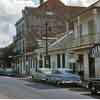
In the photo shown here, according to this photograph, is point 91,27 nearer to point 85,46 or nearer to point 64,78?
point 85,46

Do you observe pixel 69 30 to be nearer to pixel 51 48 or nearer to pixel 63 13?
pixel 51 48


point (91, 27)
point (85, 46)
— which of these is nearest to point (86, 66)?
point (85, 46)

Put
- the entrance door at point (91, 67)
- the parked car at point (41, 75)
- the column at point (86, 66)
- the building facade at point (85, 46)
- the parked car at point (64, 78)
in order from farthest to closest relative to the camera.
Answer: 1. the column at point (86, 66)
2. the entrance door at point (91, 67)
3. the building facade at point (85, 46)
4. the parked car at point (41, 75)
5. the parked car at point (64, 78)

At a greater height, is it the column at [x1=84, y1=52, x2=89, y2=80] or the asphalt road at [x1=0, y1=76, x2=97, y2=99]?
the column at [x1=84, y1=52, x2=89, y2=80]

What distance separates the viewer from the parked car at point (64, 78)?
32031mm

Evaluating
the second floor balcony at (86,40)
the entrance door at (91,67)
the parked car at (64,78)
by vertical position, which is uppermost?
the second floor balcony at (86,40)

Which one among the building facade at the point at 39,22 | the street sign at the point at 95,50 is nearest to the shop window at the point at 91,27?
the street sign at the point at 95,50

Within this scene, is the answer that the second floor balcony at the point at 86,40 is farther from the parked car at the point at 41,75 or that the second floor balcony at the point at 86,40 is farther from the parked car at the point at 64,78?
the parked car at the point at 64,78

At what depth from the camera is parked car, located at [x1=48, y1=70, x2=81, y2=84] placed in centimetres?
3203

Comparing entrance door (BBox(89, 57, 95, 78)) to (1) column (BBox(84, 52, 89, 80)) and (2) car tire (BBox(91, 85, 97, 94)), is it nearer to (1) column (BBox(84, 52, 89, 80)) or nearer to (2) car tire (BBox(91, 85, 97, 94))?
(1) column (BBox(84, 52, 89, 80))

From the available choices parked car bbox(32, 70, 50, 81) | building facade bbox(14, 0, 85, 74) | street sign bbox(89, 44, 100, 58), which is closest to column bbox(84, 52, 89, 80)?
street sign bbox(89, 44, 100, 58)

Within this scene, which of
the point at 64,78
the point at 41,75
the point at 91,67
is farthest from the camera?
the point at 91,67

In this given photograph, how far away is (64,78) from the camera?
3244 cm

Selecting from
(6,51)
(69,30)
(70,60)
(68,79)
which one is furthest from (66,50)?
(6,51)
